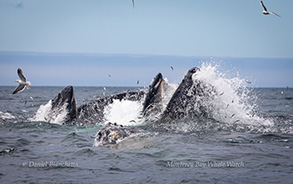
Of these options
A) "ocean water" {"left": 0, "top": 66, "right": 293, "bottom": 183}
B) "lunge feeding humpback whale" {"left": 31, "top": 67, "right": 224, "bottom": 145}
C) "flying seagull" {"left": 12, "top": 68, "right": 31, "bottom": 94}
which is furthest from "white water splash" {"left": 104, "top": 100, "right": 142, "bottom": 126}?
"flying seagull" {"left": 12, "top": 68, "right": 31, "bottom": 94}

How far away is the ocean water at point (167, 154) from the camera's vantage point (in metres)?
5.53

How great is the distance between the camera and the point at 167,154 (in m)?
6.89

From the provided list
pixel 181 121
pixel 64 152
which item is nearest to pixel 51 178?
pixel 64 152

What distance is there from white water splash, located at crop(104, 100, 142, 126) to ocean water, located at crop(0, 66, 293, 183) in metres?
1.42

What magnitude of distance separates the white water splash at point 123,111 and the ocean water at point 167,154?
142 cm

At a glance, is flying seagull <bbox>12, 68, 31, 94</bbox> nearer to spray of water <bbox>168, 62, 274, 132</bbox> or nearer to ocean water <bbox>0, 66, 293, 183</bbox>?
ocean water <bbox>0, 66, 293, 183</bbox>

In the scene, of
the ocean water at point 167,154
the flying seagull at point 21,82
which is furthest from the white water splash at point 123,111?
the flying seagull at point 21,82

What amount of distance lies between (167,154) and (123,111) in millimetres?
5323

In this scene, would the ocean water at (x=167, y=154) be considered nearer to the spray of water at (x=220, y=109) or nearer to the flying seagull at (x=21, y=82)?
the spray of water at (x=220, y=109)

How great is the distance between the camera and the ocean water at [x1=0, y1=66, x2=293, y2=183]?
18.1 feet

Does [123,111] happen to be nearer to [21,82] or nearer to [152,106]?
[152,106]

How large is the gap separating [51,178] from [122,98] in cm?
709

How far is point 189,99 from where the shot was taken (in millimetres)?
9719

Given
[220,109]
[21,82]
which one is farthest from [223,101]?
[21,82]
